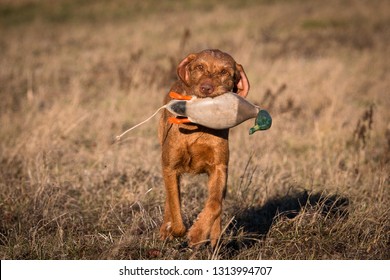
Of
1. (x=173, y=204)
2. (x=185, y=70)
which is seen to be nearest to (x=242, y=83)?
(x=185, y=70)

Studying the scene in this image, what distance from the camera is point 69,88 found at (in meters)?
9.77

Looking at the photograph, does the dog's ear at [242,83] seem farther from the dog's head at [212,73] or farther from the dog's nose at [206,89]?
the dog's nose at [206,89]

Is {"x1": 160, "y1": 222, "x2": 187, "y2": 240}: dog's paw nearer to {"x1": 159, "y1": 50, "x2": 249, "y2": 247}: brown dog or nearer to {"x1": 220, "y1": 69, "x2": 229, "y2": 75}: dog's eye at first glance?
{"x1": 159, "y1": 50, "x2": 249, "y2": 247}: brown dog

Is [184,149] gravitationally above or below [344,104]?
above

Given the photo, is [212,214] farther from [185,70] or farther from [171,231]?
[185,70]

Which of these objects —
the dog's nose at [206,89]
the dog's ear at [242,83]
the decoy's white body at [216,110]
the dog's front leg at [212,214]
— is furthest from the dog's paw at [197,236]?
the dog's ear at [242,83]

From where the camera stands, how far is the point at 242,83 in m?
4.12

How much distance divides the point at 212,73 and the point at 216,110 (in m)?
0.41

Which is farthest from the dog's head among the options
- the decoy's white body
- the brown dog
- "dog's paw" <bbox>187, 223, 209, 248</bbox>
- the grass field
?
the grass field

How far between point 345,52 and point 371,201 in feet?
27.5

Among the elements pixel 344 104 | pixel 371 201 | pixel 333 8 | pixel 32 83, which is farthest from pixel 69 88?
pixel 333 8

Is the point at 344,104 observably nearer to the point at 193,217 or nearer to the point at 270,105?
the point at 270,105

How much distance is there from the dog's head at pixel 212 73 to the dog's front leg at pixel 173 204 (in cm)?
58

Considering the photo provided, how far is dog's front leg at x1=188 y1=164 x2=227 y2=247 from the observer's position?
3711 mm
